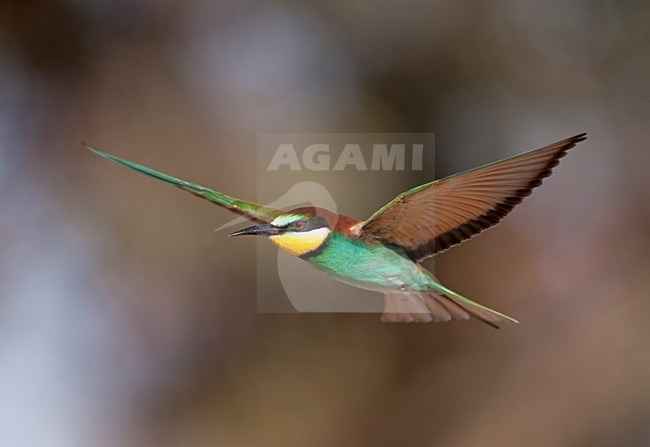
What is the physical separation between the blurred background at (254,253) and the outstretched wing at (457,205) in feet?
2.38

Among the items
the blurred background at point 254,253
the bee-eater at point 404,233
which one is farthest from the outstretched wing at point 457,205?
the blurred background at point 254,253

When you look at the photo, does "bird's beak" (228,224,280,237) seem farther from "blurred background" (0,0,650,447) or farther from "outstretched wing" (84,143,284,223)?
"blurred background" (0,0,650,447)

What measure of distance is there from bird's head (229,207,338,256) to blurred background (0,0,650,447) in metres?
0.73

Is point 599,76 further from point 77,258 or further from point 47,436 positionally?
point 47,436

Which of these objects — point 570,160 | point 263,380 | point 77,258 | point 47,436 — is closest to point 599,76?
point 570,160

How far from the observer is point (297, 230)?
0.16 meters

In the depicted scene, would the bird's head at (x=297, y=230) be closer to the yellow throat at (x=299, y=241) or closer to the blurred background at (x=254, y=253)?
the yellow throat at (x=299, y=241)

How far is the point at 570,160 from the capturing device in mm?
851

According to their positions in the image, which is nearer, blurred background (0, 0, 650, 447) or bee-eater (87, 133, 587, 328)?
bee-eater (87, 133, 587, 328)

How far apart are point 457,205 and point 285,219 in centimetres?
4

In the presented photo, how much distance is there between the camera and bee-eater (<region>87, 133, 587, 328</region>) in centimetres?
15

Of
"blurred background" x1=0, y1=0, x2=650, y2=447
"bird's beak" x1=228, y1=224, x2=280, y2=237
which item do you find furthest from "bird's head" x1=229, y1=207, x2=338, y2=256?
"blurred background" x1=0, y1=0, x2=650, y2=447

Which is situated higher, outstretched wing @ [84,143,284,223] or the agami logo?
the agami logo

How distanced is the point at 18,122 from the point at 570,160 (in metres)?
0.76
